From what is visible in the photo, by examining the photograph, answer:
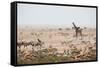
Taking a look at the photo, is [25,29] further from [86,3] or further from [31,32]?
A: [86,3]

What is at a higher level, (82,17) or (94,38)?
(82,17)

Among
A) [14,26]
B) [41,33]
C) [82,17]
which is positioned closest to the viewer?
[14,26]

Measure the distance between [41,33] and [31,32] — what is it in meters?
0.09

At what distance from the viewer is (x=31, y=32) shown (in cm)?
220

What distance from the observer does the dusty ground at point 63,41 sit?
219 centimetres

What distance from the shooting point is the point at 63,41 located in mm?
2330

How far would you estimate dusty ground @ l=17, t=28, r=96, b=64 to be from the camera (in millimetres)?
2186

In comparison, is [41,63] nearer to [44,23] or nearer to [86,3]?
[44,23]

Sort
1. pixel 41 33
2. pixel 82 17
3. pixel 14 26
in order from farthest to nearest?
pixel 82 17, pixel 41 33, pixel 14 26

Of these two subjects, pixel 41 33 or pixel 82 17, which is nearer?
pixel 41 33

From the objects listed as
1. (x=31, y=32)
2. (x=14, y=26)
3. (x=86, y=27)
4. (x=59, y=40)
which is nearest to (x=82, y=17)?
(x=86, y=27)

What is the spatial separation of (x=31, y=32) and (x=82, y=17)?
53 cm
